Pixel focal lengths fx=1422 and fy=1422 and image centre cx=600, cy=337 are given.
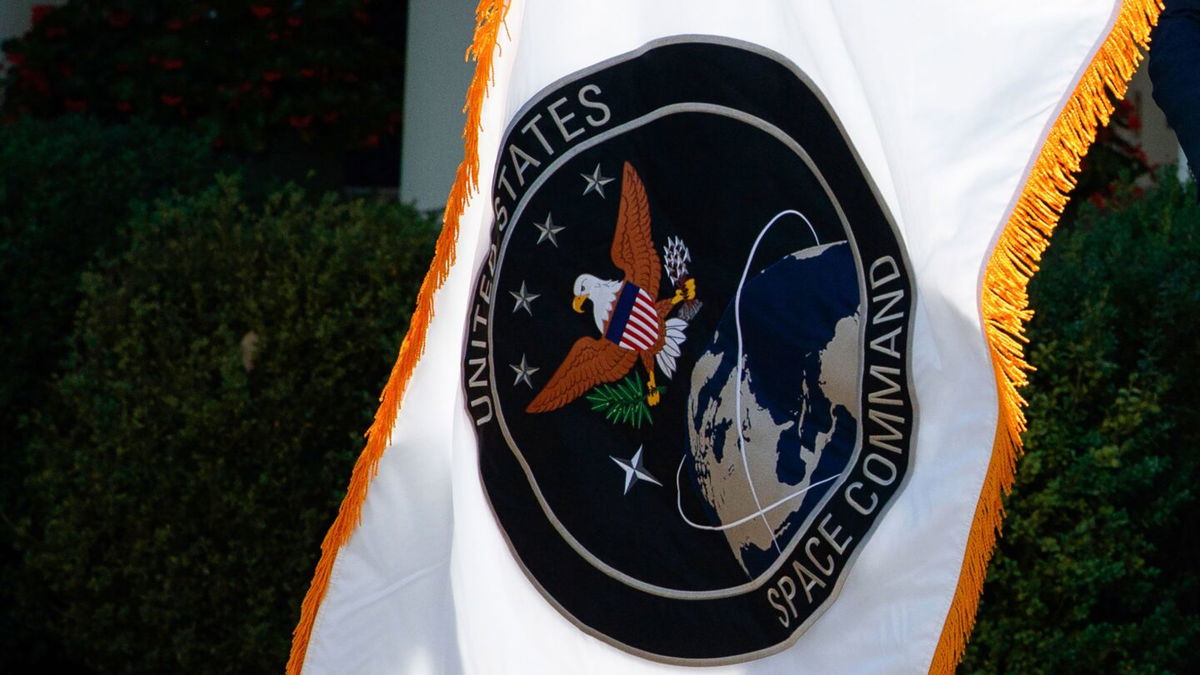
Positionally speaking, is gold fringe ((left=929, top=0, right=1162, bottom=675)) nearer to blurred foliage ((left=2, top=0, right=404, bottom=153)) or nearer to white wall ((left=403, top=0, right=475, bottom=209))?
white wall ((left=403, top=0, right=475, bottom=209))

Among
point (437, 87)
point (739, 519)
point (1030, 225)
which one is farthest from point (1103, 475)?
point (437, 87)

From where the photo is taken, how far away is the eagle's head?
2.51m

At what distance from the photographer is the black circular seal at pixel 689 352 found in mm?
2201

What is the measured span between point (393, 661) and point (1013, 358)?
1.34m

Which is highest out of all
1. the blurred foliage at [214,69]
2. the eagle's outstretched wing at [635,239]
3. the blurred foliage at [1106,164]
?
the blurred foliage at [214,69]

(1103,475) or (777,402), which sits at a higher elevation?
(777,402)

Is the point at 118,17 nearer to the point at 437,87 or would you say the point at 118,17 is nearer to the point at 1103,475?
the point at 437,87

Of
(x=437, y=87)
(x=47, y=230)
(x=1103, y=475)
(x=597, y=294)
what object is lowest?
(x=1103, y=475)

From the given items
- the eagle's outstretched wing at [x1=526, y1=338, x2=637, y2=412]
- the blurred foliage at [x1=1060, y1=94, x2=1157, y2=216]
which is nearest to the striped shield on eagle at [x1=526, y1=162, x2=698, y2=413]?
the eagle's outstretched wing at [x1=526, y1=338, x2=637, y2=412]

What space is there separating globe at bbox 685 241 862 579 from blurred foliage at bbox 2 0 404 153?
17.0 feet

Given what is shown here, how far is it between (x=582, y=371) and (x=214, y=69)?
17.2 ft

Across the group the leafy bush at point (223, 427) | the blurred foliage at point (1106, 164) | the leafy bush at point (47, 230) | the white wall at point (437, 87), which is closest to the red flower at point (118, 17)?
the white wall at point (437, 87)

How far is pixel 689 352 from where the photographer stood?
7.96ft

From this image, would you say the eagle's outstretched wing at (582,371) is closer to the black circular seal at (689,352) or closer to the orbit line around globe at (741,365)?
the black circular seal at (689,352)
